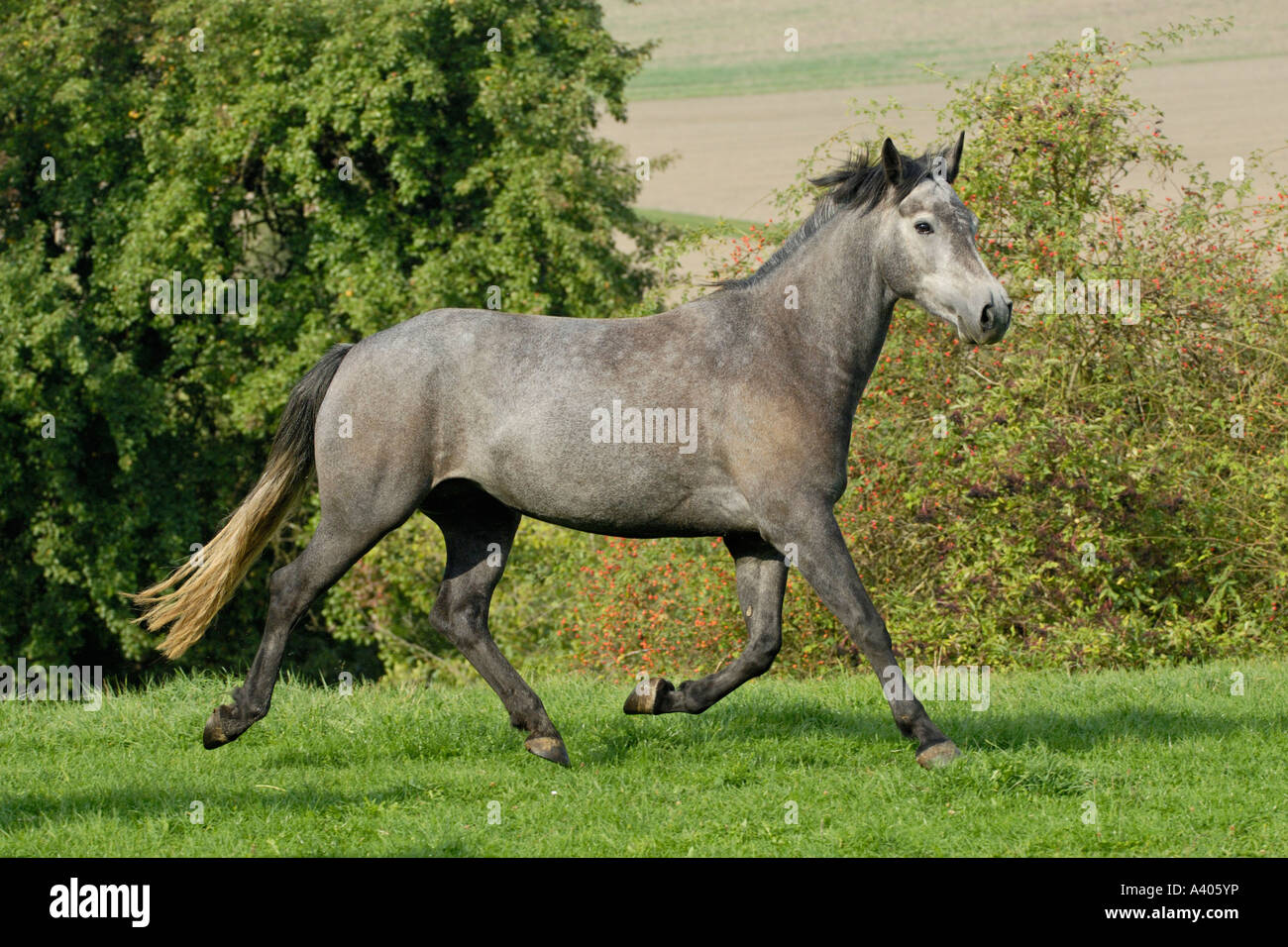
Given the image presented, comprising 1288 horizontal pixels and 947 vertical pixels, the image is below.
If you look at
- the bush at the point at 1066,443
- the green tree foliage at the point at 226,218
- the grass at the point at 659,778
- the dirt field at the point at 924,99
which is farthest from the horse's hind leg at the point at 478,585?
the dirt field at the point at 924,99

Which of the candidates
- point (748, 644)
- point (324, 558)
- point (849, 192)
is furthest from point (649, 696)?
point (849, 192)

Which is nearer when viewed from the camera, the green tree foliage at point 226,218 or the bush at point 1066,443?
the bush at point 1066,443

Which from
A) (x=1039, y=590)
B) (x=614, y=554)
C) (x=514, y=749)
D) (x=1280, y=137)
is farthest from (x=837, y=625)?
(x=1280, y=137)

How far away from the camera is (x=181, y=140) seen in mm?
21875

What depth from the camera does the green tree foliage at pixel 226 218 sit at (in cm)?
2155

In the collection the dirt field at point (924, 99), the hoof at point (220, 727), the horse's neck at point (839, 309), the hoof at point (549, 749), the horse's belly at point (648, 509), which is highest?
the dirt field at point (924, 99)

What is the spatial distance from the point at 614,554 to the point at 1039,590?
438 centimetres

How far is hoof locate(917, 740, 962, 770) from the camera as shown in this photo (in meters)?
5.74

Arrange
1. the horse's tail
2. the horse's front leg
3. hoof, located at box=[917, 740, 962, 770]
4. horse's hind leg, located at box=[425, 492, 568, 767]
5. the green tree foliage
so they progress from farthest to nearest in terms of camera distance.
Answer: the green tree foliage
the horse's tail
horse's hind leg, located at box=[425, 492, 568, 767]
the horse's front leg
hoof, located at box=[917, 740, 962, 770]

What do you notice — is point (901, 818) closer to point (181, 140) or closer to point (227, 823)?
point (227, 823)

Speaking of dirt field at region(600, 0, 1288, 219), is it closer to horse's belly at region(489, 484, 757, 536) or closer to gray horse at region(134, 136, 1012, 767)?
gray horse at region(134, 136, 1012, 767)

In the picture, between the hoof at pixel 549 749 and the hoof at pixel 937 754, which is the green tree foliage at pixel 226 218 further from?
the hoof at pixel 937 754

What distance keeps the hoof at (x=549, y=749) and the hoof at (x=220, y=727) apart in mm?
1308

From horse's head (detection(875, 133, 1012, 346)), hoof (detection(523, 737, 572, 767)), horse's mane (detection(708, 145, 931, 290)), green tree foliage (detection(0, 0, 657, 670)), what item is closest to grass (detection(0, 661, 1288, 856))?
hoof (detection(523, 737, 572, 767))
